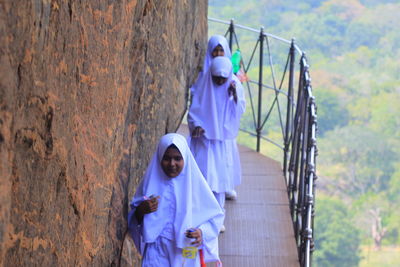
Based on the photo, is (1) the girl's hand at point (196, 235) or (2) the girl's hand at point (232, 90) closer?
(1) the girl's hand at point (196, 235)

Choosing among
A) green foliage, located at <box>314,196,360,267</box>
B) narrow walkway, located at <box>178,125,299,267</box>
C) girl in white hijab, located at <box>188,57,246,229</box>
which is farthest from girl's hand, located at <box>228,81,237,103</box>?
green foliage, located at <box>314,196,360,267</box>

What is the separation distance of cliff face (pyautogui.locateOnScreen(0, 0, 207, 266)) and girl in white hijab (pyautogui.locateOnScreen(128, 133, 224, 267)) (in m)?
0.14

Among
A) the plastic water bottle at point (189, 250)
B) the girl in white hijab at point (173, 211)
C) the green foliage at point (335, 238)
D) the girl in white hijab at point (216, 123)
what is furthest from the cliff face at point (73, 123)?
the green foliage at point (335, 238)

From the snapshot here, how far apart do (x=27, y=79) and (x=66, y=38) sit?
40cm

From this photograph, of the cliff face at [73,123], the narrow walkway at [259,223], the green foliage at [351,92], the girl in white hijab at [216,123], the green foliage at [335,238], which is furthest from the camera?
the green foliage at [351,92]

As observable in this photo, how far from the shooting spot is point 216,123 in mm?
5730

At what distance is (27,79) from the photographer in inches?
89.3

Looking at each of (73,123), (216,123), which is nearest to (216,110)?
(216,123)

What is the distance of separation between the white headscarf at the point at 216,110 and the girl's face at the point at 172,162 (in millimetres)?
1980

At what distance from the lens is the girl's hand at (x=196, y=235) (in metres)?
3.71

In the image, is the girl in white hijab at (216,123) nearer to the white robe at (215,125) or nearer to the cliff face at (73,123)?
the white robe at (215,125)

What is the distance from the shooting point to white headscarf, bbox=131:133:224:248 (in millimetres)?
3723

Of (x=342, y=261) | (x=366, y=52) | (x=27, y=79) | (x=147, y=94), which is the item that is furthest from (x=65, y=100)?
(x=366, y=52)

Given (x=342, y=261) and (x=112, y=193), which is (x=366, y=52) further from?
(x=112, y=193)
